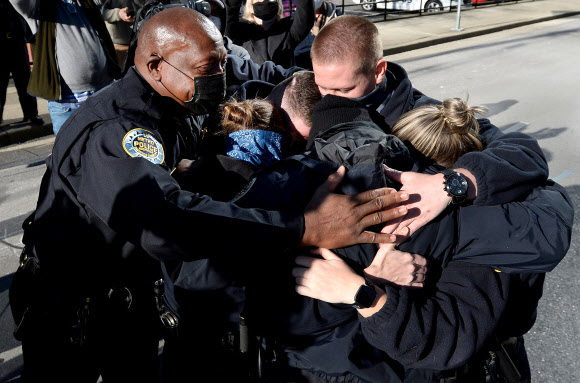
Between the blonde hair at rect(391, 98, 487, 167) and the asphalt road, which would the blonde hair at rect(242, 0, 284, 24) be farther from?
the blonde hair at rect(391, 98, 487, 167)

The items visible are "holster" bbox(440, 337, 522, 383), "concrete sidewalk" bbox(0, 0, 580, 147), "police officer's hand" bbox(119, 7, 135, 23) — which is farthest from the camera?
"concrete sidewalk" bbox(0, 0, 580, 147)

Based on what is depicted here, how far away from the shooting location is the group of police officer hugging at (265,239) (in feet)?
5.35

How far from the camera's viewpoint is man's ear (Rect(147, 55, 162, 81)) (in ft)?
7.32

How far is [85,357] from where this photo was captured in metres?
2.27

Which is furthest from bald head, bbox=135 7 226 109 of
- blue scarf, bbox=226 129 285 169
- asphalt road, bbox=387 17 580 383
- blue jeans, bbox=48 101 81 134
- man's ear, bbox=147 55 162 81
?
asphalt road, bbox=387 17 580 383

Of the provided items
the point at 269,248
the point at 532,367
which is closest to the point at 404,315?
the point at 269,248

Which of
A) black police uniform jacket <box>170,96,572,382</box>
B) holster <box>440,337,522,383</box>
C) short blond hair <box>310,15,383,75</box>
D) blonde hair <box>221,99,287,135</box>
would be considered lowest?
holster <box>440,337,522,383</box>

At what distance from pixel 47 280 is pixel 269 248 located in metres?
1.07

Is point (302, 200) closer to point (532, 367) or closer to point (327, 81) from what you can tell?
point (327, 81)

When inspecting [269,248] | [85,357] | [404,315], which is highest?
[269,248]

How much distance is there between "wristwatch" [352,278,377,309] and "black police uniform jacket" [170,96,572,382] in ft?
0.14

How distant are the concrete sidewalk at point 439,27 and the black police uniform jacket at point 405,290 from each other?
6131mm

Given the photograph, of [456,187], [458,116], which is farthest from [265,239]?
[458,116]

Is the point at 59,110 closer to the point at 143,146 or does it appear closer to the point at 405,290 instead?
the point at 143,146
